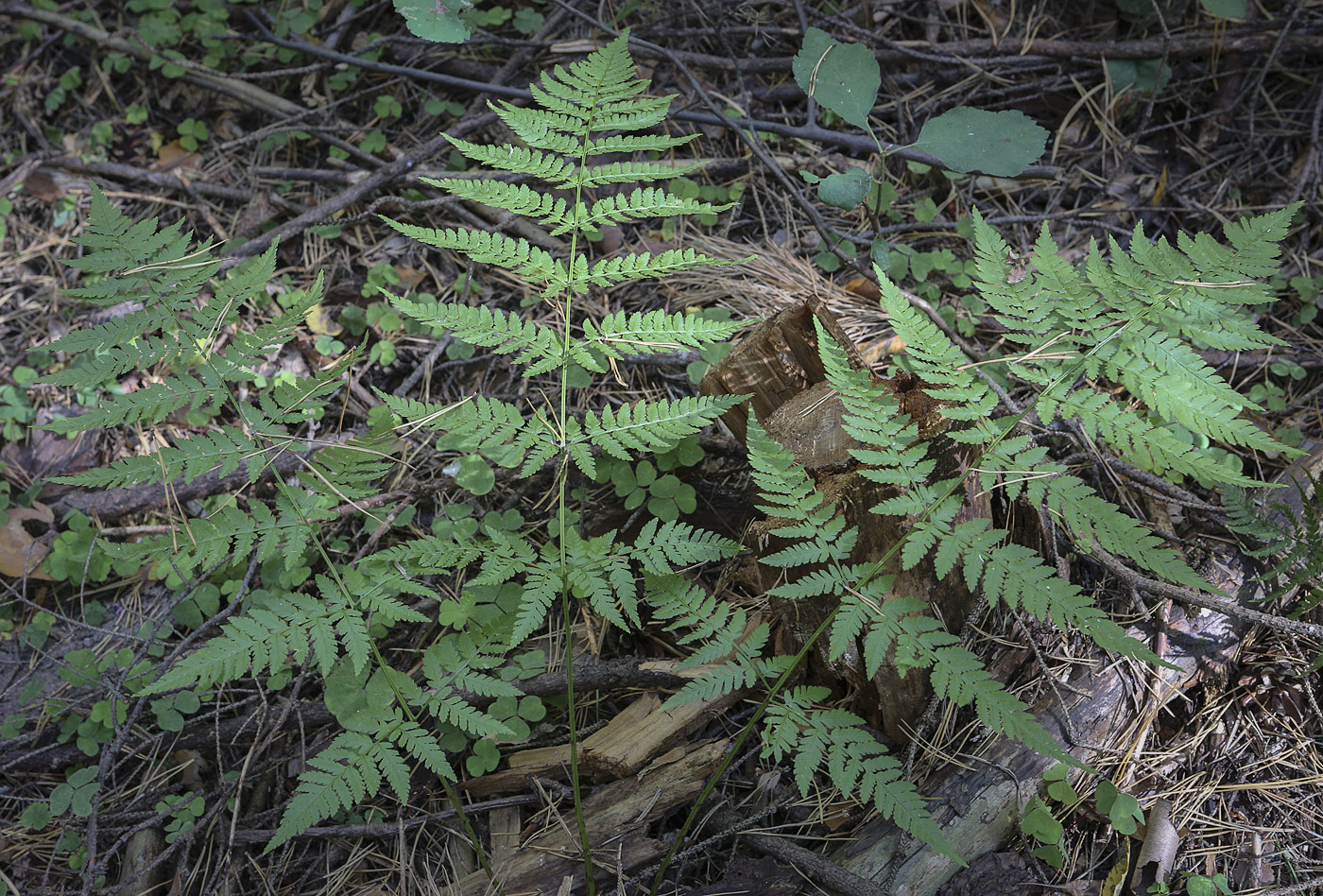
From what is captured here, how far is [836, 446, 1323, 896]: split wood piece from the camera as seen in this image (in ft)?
6.82

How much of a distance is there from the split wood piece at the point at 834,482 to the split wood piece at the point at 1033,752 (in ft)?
0.77

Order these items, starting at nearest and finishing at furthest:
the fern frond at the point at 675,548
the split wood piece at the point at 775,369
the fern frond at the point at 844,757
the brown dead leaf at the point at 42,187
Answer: the fern frond at the point at 844,757 < the fern frond at the point at 675,548 < the split wood piece at the point at 775,369 < the brown dead leaf at the point at 42,187

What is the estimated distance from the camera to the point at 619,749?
7.63 feet

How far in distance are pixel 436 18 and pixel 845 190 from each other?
1725mm

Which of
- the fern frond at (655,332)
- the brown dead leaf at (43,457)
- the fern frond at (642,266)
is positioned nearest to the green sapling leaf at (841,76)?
the fern frond at (642,266)

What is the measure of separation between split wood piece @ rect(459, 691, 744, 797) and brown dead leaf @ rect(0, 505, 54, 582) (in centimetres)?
194

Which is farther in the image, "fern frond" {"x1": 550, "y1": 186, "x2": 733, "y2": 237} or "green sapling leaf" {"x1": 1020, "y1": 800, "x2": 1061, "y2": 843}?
"fern frond" {"x1": 550, "y1": 186, "x2": 733, "y2": 237}

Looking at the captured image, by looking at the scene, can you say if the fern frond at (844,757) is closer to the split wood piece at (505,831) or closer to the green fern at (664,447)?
the green fern at (664,447)

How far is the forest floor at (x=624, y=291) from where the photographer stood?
227 centimetres

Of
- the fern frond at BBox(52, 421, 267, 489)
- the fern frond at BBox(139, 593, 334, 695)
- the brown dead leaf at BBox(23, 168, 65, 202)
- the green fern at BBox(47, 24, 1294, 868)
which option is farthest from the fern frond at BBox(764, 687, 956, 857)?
the brown dead leaf at BBox(23, 168, 65, 202)

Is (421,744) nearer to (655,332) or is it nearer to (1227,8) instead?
(655,332)

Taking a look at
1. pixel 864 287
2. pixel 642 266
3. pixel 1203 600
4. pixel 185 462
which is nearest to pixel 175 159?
pixel 185 462

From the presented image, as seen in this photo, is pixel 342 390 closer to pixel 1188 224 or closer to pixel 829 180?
pixel 829 180

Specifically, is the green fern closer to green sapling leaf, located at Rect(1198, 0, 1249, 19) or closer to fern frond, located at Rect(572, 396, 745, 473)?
fern frond, located at Rect(572, 396, 745, 473)
